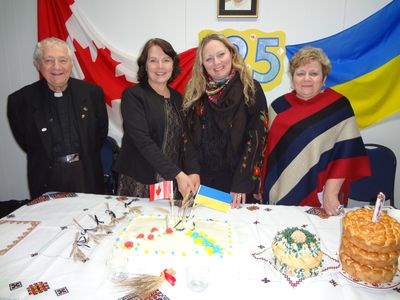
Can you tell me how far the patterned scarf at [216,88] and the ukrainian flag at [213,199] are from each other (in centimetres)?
63

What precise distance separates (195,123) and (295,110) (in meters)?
0.65

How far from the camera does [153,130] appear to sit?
79.8 inches

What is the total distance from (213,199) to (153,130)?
648 mm

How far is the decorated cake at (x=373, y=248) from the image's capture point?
1.05m

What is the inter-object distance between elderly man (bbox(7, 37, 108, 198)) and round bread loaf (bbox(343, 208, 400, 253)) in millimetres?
1827

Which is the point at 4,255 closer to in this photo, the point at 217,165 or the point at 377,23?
the point at 217,165

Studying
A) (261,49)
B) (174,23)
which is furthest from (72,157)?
(261,49)

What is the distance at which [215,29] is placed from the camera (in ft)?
9.57

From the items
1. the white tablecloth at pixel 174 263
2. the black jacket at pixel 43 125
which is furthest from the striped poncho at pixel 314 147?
the black jacket at pixel 43 125

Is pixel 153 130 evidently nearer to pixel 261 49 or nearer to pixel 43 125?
pixel 43 125

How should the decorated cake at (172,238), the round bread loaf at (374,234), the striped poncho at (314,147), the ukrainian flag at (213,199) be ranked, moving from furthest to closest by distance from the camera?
the striped poncho at (314,147) < the ukrainian flag at (213,199) < the decorated cake at (172,238) < the round bread loaf at (374,234)

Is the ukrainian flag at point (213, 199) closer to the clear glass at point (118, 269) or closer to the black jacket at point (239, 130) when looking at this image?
the black jacket at point (239, 130)

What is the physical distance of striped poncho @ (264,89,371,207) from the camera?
1.87 m

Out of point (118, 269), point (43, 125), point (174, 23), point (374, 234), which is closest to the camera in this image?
point (374, 234)
